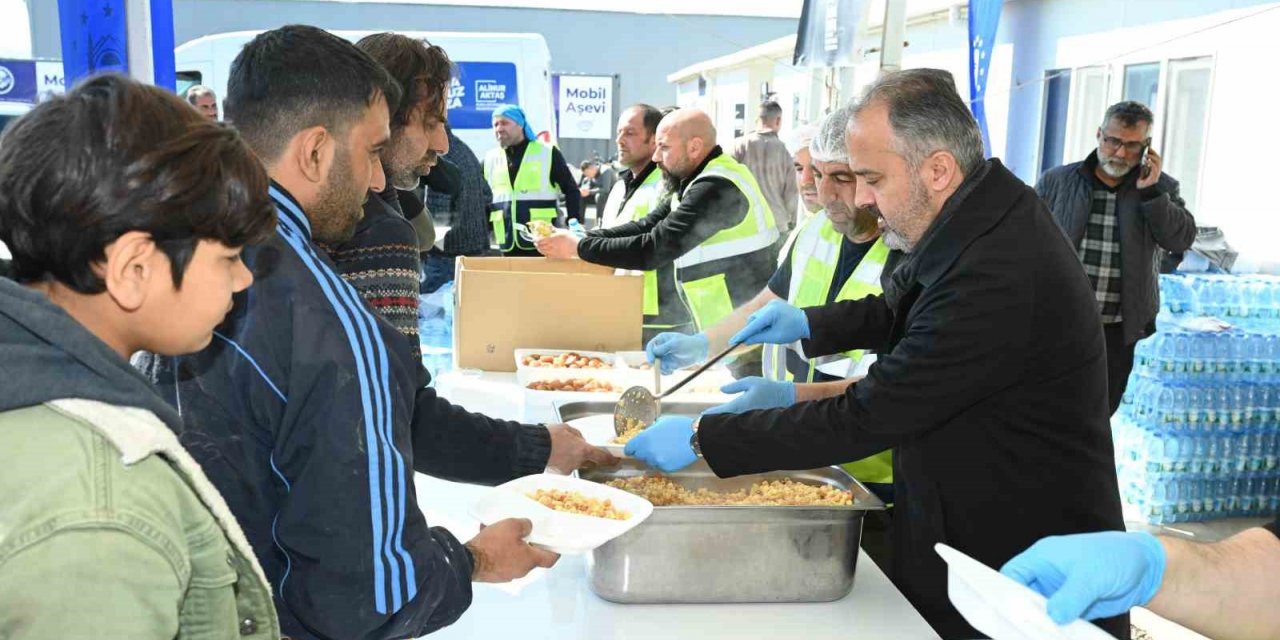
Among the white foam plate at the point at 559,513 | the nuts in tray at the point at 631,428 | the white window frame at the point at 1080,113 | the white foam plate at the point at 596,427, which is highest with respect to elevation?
the white window frame at the point at 1080,113

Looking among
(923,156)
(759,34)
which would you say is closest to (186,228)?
(923,156)

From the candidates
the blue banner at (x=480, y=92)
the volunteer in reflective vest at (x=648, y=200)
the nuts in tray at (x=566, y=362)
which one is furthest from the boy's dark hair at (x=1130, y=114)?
the blue banner at (x=480, y=92)

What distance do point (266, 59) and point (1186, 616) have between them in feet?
4.03

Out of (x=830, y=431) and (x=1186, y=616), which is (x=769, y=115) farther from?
(x=1186, y=616)

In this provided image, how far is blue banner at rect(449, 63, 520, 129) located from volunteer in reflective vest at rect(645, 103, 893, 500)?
574 cm

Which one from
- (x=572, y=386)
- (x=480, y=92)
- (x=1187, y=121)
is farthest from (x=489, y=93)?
(x=572, y=386)

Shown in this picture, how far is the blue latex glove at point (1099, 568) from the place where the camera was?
102 cm

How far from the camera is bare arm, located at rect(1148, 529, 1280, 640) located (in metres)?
1.13

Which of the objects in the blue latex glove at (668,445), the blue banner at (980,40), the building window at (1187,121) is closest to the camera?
the blue latex glove at (668,445)

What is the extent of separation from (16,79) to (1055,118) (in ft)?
31.0

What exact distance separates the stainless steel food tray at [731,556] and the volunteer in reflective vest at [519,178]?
503 cm

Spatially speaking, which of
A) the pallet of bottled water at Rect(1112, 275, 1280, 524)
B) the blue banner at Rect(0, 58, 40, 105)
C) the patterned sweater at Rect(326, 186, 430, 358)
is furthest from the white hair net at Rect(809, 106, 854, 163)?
the blue banner at Rect(0, 58, 40, 105)

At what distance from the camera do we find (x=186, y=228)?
80 centimetres

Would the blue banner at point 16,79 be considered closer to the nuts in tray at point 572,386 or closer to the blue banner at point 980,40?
the blue banner at point 980,40
